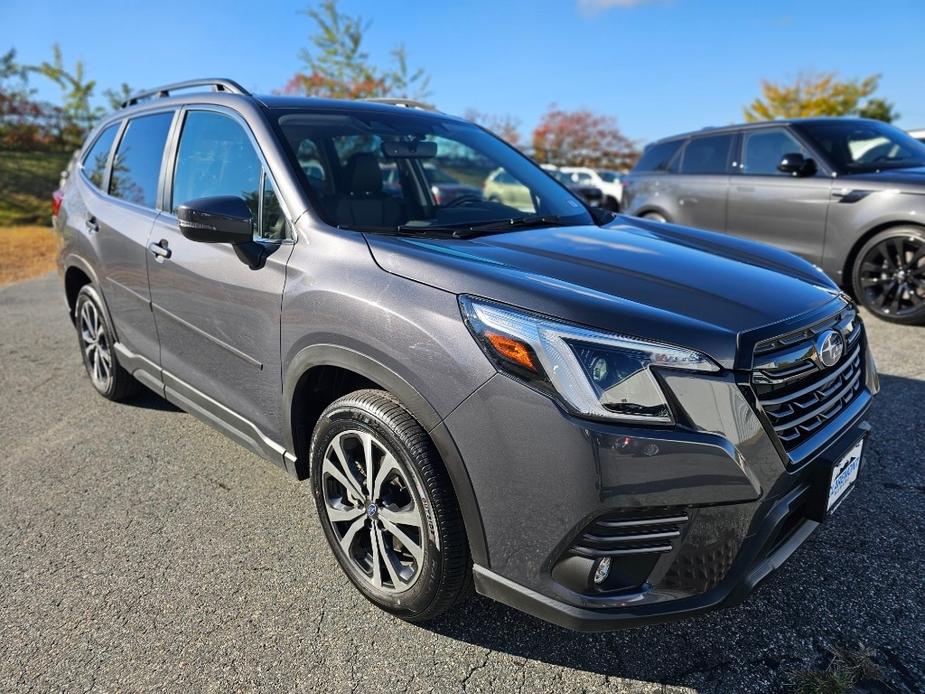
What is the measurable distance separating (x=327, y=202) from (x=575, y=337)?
1286 millimetres

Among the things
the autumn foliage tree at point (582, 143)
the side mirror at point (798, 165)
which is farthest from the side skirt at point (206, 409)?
the autumn foliage tree at point (582, 143)

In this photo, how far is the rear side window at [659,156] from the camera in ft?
25.6

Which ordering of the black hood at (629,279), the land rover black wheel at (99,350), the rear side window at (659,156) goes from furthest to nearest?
the rear side window at (659,156), the land rover black wheel at (99,350), the black hood at (629,279)

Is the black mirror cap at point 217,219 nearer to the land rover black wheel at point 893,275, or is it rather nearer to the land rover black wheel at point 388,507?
the land rover black wheel at point 388,507

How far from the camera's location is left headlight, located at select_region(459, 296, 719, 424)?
171cm

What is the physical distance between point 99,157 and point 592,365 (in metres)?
3.82

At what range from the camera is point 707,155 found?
7309 mm

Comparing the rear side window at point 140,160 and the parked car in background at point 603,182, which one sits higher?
the rear side window at point 140,160

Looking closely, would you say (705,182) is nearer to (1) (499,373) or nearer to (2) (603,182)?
(1) (499,373)

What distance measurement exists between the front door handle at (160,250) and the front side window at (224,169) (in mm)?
180

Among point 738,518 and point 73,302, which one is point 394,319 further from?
point 73,302

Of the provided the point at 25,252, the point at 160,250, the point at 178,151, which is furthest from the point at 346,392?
the point at 25,252

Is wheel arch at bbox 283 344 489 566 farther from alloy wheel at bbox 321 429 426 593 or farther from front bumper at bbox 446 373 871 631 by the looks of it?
alloy wheel at bbox 321 429 426 593

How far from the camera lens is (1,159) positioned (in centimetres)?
2091
